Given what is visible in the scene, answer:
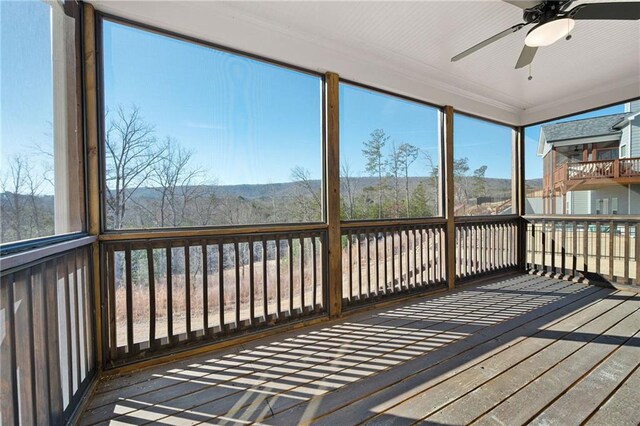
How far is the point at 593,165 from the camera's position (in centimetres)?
423

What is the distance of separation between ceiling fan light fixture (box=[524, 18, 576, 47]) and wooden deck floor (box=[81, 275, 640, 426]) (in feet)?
7.57

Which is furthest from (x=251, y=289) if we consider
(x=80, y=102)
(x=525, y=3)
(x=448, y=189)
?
(x=525, y=3)

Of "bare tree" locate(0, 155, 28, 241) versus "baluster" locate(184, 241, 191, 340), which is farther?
"baluster" locate(184, 241, 191, 340)

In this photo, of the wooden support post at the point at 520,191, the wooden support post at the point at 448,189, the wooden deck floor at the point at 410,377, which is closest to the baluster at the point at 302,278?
the wooden deck floor at the point at 410,377

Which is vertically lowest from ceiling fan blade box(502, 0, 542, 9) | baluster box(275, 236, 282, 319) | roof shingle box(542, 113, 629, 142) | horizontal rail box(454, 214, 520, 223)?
baluster box(275, 236, 282, 319)

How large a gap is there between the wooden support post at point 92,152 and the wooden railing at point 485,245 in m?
3.97

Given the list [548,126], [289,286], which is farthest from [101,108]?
[548,126]

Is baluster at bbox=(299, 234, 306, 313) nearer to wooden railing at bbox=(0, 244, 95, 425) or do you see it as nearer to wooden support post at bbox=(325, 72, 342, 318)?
wooden support post at bbox=(325, 72, 342, 318)

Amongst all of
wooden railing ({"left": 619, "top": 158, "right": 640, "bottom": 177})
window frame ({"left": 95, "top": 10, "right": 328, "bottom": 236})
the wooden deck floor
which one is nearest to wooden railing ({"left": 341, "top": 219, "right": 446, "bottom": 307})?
the wooden deck floor

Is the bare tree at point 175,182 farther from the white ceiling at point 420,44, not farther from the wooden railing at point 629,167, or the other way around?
the wooden railing at point 629,167

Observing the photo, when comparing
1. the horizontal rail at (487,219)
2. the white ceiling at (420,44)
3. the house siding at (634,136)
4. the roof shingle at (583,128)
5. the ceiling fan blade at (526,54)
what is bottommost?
the horizontal rail at (487,219)

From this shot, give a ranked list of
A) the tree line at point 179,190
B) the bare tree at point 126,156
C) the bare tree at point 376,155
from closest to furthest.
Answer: the tree line at point 179,190 → the bare tree at point 126,156 → the bare tree at point 376,155

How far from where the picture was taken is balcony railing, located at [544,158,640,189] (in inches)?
152

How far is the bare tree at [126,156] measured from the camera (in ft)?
6.70
